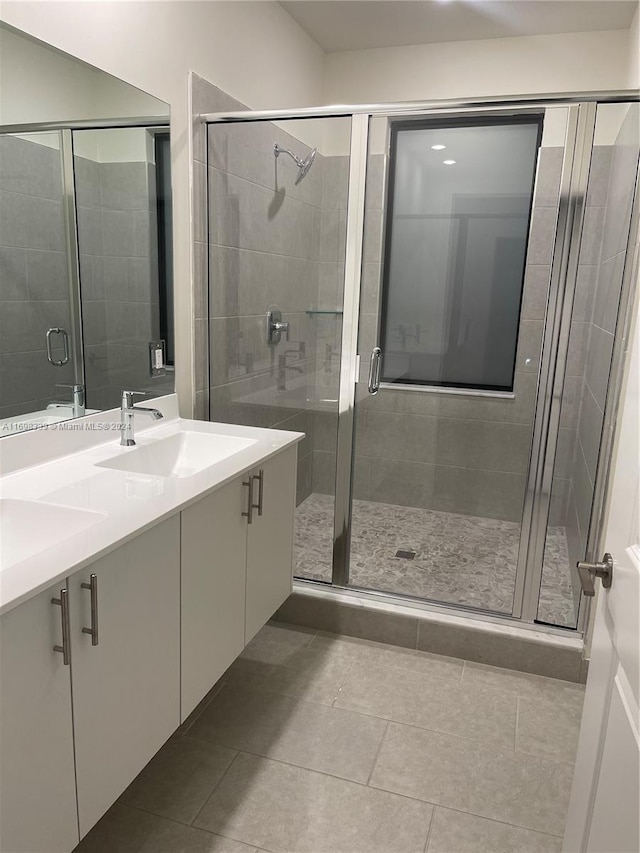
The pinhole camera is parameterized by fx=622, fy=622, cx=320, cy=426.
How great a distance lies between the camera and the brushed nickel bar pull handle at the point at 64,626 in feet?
3.67

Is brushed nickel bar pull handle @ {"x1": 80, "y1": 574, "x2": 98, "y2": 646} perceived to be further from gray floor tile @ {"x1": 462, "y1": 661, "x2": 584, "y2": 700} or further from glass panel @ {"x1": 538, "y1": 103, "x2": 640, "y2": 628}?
glass panel @ {"x1": 538, "y1": 103, "x2": 640, "y2": 628}

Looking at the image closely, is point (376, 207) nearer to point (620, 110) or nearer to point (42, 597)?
point (620, 110)

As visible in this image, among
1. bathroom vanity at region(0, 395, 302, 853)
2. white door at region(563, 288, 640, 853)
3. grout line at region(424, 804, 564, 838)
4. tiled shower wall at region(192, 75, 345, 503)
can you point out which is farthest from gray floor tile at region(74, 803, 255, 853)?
tiled shower wall at region(192, 75, 345, 503)

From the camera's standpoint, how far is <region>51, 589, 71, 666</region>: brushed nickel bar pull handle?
1118mm

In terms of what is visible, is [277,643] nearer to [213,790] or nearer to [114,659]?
[213,790]

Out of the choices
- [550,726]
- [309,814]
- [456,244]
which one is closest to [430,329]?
[456,244]

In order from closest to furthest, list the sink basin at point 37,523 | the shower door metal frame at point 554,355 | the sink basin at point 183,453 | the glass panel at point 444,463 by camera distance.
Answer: the sink basin at point 37,523
the sink basin at point 183,453
the shower door metal frame at point 554,355
the glass panel at point 444,463

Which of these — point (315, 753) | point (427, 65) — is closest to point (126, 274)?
point (315, 753)

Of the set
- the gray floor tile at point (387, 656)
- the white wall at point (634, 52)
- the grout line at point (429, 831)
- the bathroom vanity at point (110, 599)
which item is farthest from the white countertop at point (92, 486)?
the white wall at point (634, 52)

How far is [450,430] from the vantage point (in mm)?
3012

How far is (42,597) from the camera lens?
108 centimetres

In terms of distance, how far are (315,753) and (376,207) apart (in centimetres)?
203

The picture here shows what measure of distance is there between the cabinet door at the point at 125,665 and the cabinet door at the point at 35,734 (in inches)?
1.5

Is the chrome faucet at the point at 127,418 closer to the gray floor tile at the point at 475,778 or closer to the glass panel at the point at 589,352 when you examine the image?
the gray floor tile at the point at 475,778
